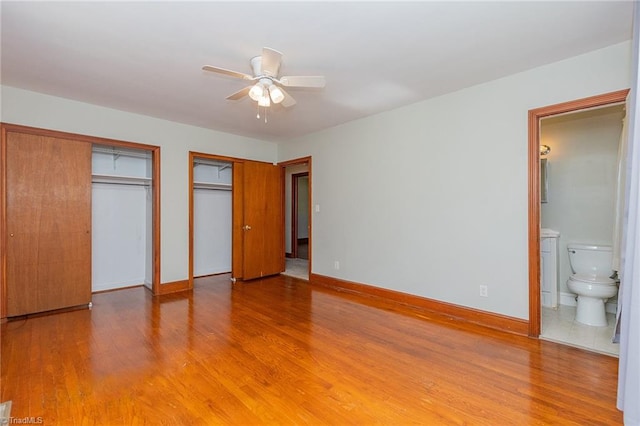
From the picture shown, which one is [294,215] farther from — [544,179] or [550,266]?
[550,266]

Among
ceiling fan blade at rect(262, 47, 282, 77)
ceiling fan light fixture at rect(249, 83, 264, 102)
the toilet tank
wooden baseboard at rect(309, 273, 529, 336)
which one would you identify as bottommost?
wooden baseboard at rect(309, 273, 529, 336)

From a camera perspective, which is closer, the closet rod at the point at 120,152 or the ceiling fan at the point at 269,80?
the ceiling fan at the point at 269,80

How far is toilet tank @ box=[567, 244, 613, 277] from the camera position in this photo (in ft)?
10.4

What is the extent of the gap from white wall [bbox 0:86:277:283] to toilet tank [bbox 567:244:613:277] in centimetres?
470

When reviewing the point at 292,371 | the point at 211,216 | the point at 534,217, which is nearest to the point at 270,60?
the point at 292,371

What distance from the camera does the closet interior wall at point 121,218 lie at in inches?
168

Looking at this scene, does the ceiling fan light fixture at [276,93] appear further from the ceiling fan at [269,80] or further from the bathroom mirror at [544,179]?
the bathroom mirror at [544,179]

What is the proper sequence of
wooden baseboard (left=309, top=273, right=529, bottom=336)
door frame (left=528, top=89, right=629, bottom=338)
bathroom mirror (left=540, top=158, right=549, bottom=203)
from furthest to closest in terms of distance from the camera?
bathroom mirror (left=540, top=158, right=549, bottom=203) < wooden baseboard (left=309, top=273, right=529, bottom=336) < door frame (left=528, top=89, right=629, bottom=338)

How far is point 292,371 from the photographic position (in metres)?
2.16

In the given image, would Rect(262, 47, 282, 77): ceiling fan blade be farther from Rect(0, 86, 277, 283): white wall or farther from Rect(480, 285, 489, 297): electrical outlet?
Rect(480, 285, 489, 297): electrical outlet

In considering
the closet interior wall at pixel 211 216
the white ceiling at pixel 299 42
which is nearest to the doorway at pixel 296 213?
the closet interior wall at pixel 211 216

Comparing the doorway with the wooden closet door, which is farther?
the doorway

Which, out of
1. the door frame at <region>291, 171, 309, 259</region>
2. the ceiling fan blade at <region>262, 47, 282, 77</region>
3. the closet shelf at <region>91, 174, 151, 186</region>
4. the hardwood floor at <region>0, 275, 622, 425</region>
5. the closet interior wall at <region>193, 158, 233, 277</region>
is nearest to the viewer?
the hardwood floor at <region>0, 275, 622, 425</region>

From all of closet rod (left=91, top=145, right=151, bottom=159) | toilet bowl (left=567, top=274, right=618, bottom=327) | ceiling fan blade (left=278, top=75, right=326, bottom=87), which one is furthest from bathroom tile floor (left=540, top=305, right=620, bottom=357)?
closet rod (left=91, top=145, right=151, bottom=159)
